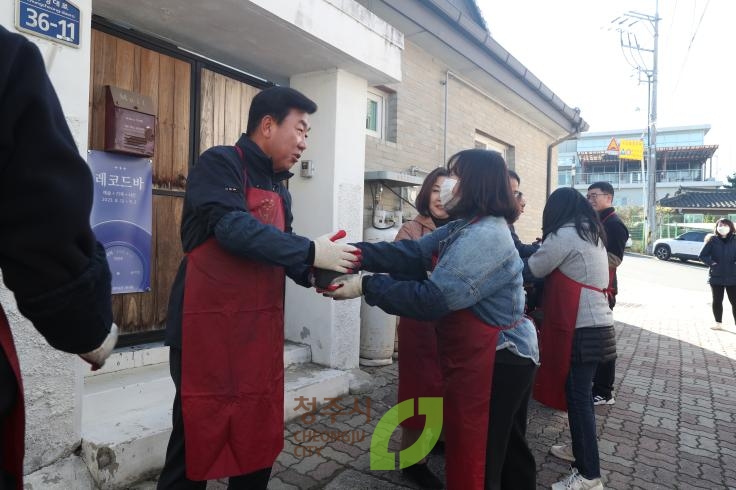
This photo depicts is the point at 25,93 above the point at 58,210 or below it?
above

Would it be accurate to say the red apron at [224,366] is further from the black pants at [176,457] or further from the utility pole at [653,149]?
the utility pole at [653,149]

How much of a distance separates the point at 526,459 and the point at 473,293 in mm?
1074

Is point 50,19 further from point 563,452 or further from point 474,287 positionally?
point 563,452

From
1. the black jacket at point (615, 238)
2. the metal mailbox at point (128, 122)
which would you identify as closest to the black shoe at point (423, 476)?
the black jacket at point (615, 238)

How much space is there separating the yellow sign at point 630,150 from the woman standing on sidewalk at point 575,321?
39890 mm

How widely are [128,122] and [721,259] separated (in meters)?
9.35

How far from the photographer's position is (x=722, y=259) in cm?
823

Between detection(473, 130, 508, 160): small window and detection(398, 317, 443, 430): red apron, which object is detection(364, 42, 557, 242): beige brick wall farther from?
detection(398, 317, 443, 430): red apron

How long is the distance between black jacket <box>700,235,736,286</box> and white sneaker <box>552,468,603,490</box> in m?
7.14

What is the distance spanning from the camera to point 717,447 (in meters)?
A: 3.85

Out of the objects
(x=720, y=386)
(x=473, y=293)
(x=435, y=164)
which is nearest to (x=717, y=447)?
(x=720, y=386)

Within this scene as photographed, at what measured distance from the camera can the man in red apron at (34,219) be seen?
867 mm

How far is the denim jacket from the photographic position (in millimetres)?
1995

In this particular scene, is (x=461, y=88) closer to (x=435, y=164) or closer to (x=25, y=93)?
(x=435, y=164)
